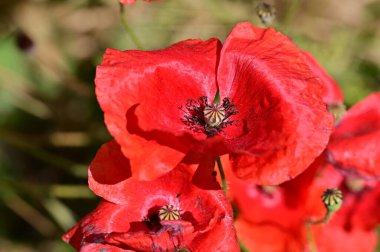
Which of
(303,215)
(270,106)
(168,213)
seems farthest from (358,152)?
(168,213)

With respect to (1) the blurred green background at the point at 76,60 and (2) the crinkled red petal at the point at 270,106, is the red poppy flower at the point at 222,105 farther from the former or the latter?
(1) the blurred green background at the point at 76,60

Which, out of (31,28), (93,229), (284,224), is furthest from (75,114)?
(93,229)

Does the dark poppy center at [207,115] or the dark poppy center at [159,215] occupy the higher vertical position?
the dark poppy center at [207,115]

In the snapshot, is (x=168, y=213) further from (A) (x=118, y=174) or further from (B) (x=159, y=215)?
(A) (x=118, y=174)

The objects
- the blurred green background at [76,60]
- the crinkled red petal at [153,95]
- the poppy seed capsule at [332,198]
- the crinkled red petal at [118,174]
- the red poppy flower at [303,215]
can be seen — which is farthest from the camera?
the blurred green background at [76,60]

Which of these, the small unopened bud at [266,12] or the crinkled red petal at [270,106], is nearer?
the crinkled red petal at [270,106]

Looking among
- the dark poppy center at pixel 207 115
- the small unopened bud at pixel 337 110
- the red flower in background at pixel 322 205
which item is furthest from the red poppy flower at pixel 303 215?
the dark poppy center at pixel 207 115
